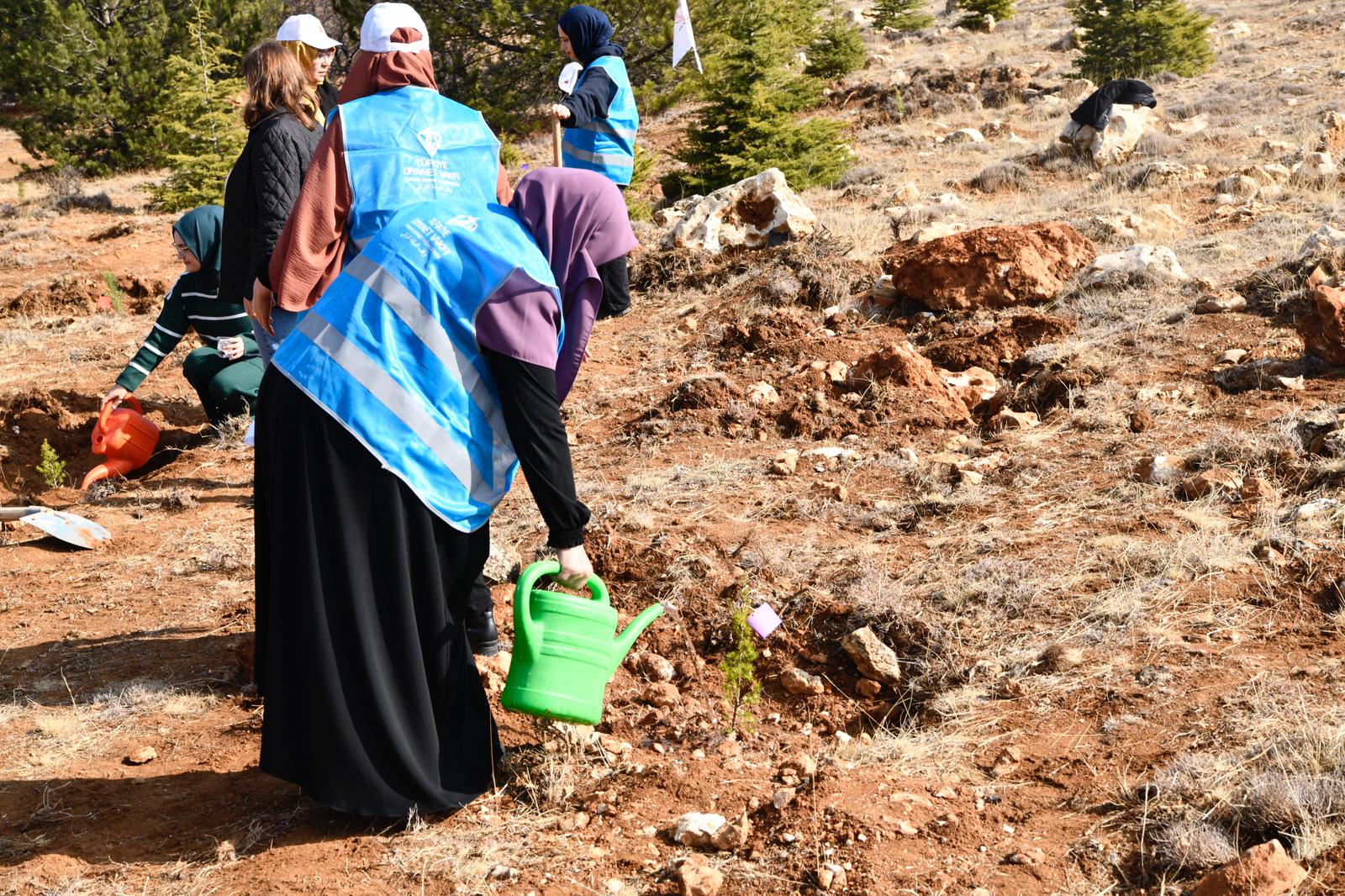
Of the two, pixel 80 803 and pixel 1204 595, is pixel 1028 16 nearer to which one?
pixel 1204 595

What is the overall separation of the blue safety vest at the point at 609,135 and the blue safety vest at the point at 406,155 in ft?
9.16

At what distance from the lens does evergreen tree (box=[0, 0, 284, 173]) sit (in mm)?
15172

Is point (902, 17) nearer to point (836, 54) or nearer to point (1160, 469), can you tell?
point (836, 54)

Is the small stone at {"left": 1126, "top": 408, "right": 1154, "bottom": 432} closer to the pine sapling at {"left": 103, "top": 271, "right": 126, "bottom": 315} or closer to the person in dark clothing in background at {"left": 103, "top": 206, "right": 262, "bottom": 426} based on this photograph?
the person in dark clothing in background at {"left": 103, "top": 206, "right": 262, "bottom": 426}

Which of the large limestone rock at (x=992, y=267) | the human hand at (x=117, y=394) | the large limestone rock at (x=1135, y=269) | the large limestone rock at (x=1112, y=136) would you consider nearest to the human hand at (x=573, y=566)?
the human hand at (x=117, y=394)

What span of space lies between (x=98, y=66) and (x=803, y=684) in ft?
50.8

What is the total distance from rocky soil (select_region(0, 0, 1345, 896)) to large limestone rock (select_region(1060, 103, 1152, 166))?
239 cm

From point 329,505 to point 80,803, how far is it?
115cm

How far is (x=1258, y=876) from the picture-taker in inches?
85.5

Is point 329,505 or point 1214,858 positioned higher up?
point 329,505

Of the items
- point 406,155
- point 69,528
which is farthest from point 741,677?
point 69,528

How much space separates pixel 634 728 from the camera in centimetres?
311

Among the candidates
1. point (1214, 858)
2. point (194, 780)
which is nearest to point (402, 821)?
point (194, 780)

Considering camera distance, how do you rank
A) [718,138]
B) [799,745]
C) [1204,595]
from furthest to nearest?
[718,138] → [1204,595] → [799,745]
